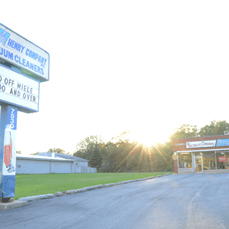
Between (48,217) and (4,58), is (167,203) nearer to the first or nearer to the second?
(48,217)

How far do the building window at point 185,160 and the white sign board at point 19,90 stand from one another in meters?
32.0

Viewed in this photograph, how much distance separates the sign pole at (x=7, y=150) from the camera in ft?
28.1

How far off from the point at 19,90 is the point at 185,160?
3322 centimetres

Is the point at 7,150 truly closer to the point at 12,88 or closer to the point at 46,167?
the point at 12,88

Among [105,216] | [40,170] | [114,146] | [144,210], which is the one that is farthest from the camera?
[114,146]

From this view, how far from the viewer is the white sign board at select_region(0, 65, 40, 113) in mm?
8930

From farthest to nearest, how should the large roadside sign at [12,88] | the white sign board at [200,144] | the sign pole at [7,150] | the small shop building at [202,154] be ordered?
the white sign board at [200,144] → the small shop building at [202,154] → the large roadside sign at [12,88] → the sign pole at [7,150]

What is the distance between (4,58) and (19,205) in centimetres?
540

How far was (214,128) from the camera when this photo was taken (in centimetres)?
7931

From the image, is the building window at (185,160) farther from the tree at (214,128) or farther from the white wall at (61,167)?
the tree at (214,128)

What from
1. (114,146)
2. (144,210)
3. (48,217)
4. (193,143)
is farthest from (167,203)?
(114,146)

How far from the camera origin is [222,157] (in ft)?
117

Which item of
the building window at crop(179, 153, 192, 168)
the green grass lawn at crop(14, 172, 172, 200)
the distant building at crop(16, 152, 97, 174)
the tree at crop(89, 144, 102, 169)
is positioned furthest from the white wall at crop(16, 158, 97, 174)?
the building window at crop(179, 153, 192, 168)

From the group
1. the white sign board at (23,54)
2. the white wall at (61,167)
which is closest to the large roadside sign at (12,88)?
the white sign board at (23,54)
